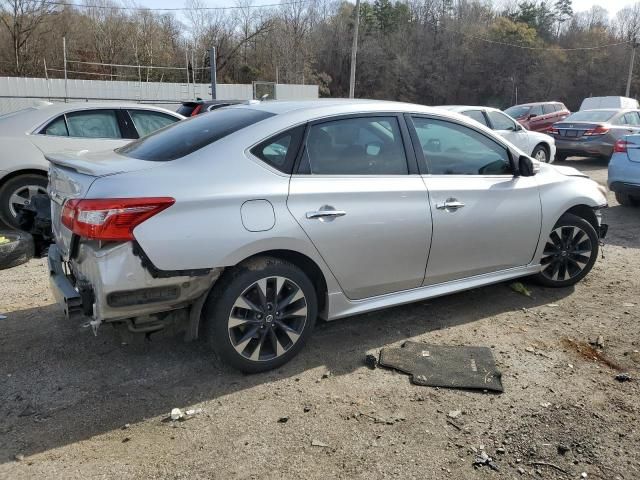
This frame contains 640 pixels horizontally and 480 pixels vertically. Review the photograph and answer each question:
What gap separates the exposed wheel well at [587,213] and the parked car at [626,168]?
362cm

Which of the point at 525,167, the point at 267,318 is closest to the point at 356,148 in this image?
the point at 267,318

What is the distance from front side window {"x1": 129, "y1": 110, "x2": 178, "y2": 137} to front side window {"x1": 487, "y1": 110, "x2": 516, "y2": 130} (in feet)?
22.9

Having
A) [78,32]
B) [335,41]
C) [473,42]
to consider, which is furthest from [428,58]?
[78,32]

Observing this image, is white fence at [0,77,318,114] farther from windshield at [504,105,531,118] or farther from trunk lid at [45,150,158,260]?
trunk lid at [45,150,158,260]

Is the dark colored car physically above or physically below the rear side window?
above

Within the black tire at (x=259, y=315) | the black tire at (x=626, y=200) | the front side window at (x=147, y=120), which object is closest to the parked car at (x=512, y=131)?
the black tire at (x=626, y=200)

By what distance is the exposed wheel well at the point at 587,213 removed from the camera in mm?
4949

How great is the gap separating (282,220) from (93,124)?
4.85 metres

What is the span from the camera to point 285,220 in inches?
127

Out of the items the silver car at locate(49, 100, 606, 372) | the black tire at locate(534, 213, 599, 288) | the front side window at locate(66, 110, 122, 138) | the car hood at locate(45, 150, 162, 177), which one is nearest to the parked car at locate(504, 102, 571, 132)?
the black tire at locate(534, 213, 599, 288)

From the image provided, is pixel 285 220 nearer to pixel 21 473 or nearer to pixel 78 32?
pixel 21 473

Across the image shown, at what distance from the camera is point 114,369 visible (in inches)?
138

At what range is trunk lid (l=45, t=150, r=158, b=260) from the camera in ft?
10.1

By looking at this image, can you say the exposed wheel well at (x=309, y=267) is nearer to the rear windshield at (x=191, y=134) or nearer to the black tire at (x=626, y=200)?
the rear windshield at (x=191, y=134)
